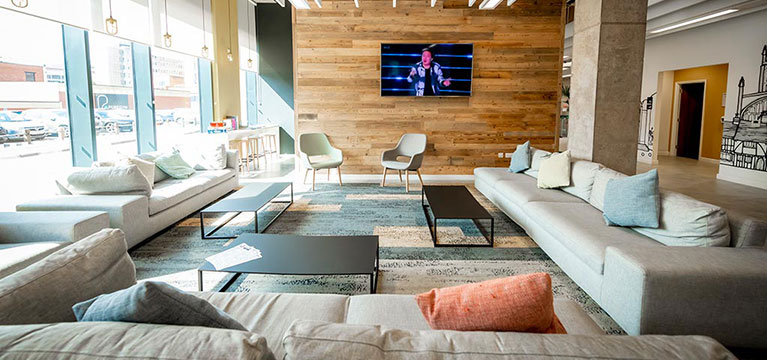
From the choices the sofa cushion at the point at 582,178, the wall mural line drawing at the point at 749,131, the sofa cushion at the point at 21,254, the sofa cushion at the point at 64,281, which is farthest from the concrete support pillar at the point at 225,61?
the wall mural line drawing at the point at 749,131

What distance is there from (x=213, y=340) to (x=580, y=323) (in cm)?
149

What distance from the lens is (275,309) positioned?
1.96 m

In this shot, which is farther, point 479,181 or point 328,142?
point 328,142

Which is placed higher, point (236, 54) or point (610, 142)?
point (236, 54)

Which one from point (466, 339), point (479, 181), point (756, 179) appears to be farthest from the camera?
point (756, 179)

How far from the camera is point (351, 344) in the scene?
3.56ft

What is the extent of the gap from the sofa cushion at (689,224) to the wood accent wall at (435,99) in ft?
15.2

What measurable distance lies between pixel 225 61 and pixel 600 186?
7.52m

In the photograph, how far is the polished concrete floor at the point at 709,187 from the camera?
238 inches

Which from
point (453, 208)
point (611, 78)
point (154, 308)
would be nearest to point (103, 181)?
point (453, 208)

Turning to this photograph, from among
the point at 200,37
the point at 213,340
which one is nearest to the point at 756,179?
the point at 213,340

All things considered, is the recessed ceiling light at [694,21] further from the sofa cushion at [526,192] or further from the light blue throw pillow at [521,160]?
the sofa cushion at [526,192]

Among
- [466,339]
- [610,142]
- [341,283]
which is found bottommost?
[341,283]

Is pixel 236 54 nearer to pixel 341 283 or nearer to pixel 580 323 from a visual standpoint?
pixel 341 283
